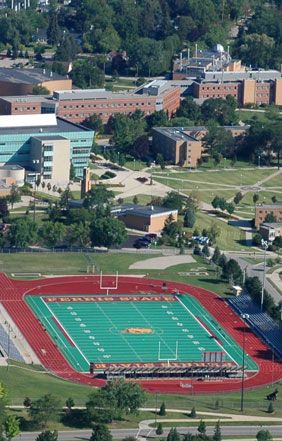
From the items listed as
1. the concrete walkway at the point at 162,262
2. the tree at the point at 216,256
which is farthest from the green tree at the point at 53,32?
the tree at the point at 216,256

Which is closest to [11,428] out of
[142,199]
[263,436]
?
[263,436]

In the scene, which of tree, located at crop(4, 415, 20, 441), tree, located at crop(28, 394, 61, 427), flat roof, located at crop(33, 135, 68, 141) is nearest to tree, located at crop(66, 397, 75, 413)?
tree, located at crop(28, 394, 61, 427)

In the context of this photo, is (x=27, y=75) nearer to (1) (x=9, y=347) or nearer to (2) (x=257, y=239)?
(2) (x=257, y=239)

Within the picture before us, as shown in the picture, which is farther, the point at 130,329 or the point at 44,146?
the point at 44,146

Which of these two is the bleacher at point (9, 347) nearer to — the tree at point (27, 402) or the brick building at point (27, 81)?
the tree at point (27, 402)

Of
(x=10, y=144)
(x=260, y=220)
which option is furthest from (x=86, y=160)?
(x=260, y=220)

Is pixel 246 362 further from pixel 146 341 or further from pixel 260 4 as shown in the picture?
pixel 260 4
